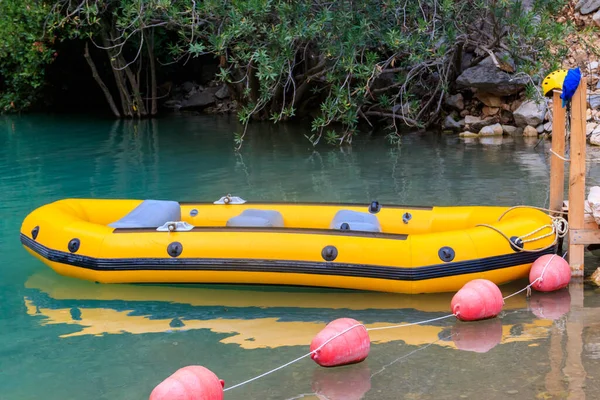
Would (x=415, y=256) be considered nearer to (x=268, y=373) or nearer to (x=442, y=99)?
(x=268, y=373)

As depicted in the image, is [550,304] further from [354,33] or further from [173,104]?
[173,104]

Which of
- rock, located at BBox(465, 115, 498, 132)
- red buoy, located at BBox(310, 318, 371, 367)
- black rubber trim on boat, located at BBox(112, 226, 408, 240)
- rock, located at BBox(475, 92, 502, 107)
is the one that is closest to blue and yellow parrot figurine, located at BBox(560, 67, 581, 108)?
black rubber trim on boat, located at BBox(112, 226, 408, 240)

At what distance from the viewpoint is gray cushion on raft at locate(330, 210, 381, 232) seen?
5.62 metres

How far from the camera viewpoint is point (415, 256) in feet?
16.9

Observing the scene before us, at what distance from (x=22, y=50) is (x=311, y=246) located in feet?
37.2

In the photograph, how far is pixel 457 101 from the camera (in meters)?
12.4

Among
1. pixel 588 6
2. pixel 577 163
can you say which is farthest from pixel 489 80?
pixel 577 163

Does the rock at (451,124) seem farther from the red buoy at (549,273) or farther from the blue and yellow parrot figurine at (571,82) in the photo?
the red buoy at (549,273)

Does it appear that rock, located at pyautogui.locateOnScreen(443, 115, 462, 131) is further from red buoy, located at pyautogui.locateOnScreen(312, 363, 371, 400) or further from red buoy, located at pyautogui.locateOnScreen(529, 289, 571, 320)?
red buoy, located at pyautogui.locateOnScreen(312, 363, 371, 400)

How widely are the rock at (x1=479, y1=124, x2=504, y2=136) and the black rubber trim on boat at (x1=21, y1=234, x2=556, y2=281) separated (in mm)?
6513

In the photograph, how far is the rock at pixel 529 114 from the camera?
37.3 ft

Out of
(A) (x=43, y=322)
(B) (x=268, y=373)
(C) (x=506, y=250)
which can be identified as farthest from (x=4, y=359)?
(C) (x=506, y=250)

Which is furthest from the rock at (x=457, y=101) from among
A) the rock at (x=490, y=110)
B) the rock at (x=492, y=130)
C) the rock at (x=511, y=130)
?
the rock at (x=511, y=130)

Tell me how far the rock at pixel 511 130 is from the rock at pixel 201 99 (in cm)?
720
